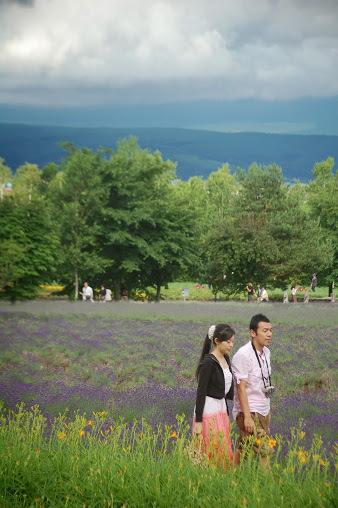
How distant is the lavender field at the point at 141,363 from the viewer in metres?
11.4

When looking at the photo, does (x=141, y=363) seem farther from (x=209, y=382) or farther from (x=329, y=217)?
(x=329, y=217)

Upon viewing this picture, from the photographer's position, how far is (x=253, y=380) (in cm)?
797

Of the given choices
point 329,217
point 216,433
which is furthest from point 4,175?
point 216,433

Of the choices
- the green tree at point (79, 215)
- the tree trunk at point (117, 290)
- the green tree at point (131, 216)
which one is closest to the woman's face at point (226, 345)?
the green tree at point (79, 215)

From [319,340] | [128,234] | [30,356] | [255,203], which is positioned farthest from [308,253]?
[30,356]

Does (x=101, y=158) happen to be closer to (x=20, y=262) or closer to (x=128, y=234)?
(x=128, y=234)

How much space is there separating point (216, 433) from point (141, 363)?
316 inches

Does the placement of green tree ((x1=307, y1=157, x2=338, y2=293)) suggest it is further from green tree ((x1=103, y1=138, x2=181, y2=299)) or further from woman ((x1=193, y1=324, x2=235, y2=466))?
woman ((x1=193, y1=324, x2=235, y2=466))

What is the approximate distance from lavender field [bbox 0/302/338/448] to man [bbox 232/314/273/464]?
64.9 inches

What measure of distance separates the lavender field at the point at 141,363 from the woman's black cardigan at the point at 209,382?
213 cm

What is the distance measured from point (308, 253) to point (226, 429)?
131 ft

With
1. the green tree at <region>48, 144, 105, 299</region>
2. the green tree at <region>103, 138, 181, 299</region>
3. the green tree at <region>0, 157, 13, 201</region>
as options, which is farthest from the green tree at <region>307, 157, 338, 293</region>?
the green tree at <region>0, 157, 13, 201</region>

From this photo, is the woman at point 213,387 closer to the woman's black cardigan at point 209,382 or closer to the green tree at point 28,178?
the woman's black cardigan at point 209,382

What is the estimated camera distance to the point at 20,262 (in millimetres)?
40281
